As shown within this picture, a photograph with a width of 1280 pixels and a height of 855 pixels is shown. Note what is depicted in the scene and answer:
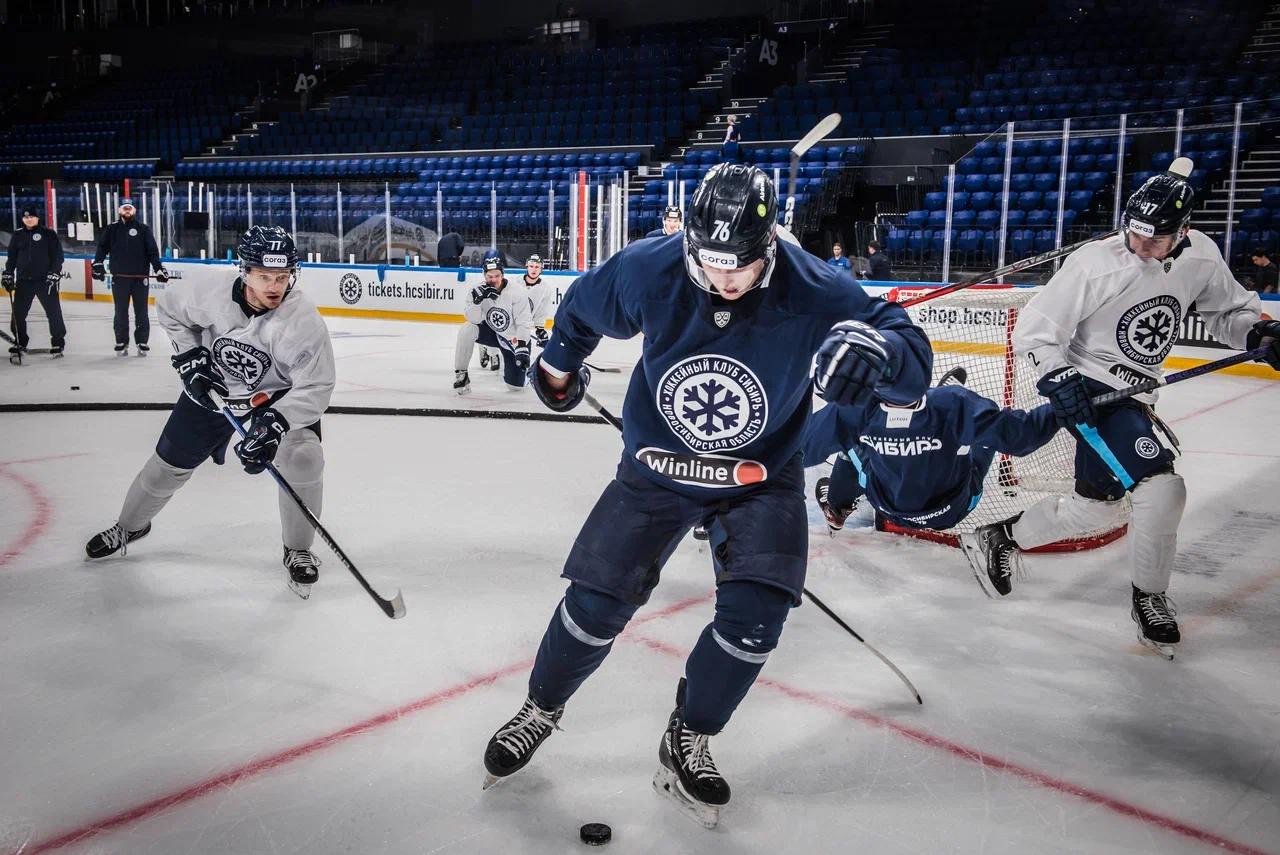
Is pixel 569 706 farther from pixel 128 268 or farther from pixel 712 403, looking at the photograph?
pixel 128 268

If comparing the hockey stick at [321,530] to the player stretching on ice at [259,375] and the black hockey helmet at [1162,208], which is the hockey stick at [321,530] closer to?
the player stretching on ice at [259,375]

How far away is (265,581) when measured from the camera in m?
3.38

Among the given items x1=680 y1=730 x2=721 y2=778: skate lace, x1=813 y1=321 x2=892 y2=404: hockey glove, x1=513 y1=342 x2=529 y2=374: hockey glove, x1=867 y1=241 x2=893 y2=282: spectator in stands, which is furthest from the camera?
x1=867 y1=241 x2=893 y2=282: spectator in stands

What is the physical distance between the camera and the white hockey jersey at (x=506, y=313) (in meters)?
7.91

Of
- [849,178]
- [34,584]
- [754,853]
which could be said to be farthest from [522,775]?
[849,178]

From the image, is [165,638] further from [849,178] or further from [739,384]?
[849,178]

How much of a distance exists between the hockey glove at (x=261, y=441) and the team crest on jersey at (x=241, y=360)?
10.2 inches

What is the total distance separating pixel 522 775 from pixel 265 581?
5.12 feet

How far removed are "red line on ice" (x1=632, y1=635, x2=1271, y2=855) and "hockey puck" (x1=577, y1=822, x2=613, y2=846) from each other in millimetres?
760

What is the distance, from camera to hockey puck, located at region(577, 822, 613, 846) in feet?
6.25

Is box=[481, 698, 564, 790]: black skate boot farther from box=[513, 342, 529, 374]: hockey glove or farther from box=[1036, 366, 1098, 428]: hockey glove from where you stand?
box=[513, 342, 529, 374]: hockey glove

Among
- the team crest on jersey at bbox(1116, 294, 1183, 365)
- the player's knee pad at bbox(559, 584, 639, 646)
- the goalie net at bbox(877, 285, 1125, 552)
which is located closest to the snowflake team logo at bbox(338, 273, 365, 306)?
the goalie net at bbox(877, 285, 1125, 552)

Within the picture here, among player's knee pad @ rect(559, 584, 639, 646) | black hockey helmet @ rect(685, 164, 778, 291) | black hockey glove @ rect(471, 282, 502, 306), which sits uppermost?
black hockey helmet @ rect(685, 164, 778, 291)

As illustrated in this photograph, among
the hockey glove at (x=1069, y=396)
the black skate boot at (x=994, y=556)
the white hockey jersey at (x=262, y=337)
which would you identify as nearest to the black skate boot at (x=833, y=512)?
the black skate boot at (x=994, y=556)
